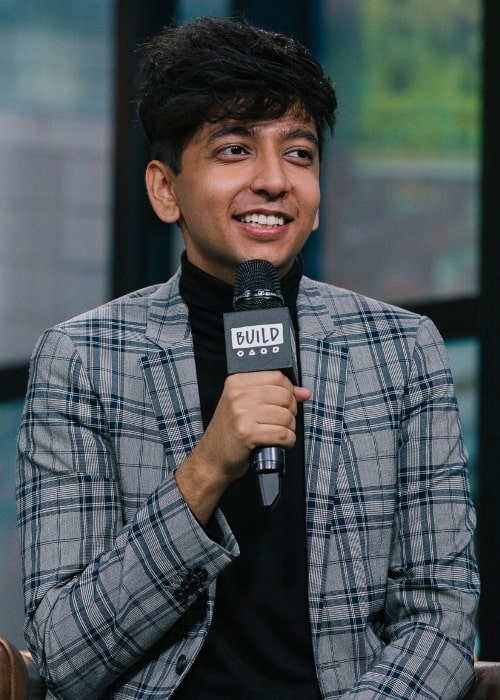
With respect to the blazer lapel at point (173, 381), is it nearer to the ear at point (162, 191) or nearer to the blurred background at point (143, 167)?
the ear at point (162, 191)

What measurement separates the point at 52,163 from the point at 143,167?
0.31 metres

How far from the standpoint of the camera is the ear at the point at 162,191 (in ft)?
6.23

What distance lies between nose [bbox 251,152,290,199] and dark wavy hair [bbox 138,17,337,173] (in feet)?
0.21

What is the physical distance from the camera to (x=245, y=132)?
1755mm

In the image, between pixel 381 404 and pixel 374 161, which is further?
pixel 374 161

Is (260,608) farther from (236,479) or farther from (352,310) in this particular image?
(352,310)

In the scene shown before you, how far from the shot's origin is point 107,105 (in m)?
3.87

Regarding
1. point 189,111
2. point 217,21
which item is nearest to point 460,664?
point 189,111

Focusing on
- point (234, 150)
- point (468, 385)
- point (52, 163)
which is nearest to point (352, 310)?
point (234, 150)

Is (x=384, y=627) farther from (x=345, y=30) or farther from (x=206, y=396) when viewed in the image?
(x=345, y=30)

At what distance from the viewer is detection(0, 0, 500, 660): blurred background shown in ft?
11.9

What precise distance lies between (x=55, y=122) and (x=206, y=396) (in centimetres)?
217

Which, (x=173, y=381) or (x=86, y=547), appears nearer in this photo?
(x=86, y=547)

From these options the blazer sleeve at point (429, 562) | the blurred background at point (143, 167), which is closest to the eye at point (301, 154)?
the blazer sleeve at point (429, 562)
